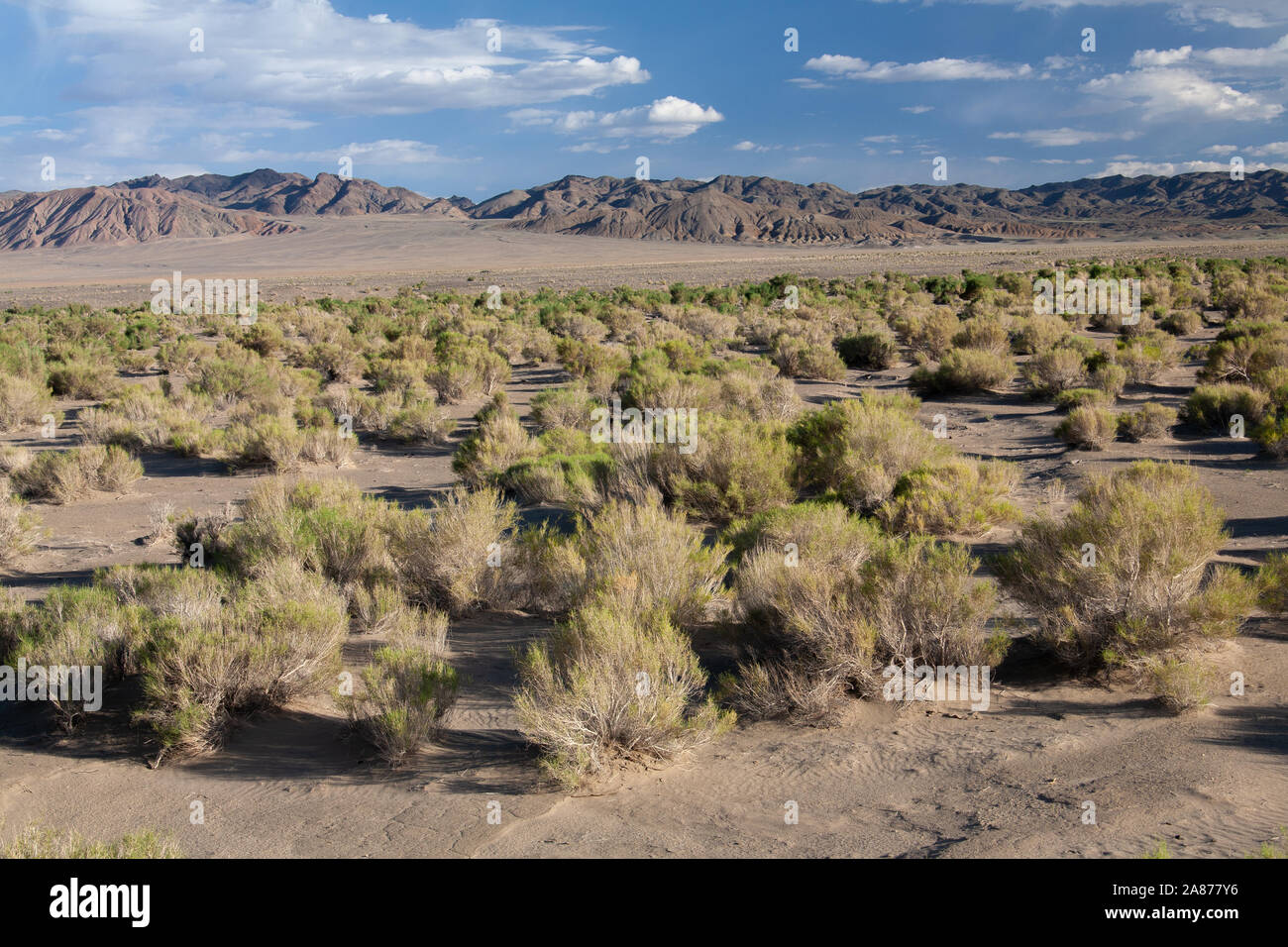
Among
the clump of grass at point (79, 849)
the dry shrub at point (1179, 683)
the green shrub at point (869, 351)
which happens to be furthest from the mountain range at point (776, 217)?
the clump of grass at point (79, 849)

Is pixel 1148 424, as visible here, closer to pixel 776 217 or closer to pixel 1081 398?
pixel 1081 398

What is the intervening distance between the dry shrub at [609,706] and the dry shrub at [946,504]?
3960 mm

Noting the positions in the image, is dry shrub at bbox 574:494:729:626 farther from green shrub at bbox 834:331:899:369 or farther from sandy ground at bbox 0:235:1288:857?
green shrub at bbox 834:331:899:369

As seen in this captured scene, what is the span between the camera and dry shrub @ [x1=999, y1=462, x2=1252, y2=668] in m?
5.38

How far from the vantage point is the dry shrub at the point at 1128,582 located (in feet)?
17.6

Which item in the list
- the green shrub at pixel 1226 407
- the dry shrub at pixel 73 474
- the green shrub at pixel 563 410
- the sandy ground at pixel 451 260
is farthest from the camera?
the sandy ground at pixel 451 260

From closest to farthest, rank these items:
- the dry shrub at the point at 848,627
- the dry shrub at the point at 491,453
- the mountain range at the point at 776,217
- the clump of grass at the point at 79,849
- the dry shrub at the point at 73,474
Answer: the clump of grass at the point at 79,849
the dry shrub at the point at 848,627
the dry shrub at the point at 73,474
the dry shrub at the point at 491,453
the mountain range at the point at 776,217

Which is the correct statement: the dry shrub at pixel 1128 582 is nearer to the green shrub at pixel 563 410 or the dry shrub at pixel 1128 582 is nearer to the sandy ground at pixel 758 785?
the sandy ground at pixel 758 785

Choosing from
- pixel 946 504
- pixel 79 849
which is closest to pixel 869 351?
pixel 946 504

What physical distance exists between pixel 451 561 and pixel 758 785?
3624 mm

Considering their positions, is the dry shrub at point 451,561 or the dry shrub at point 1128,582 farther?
the dry shrub at point 451,561

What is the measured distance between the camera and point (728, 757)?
16.0 feet

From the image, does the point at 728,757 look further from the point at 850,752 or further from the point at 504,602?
the point at 504,602
